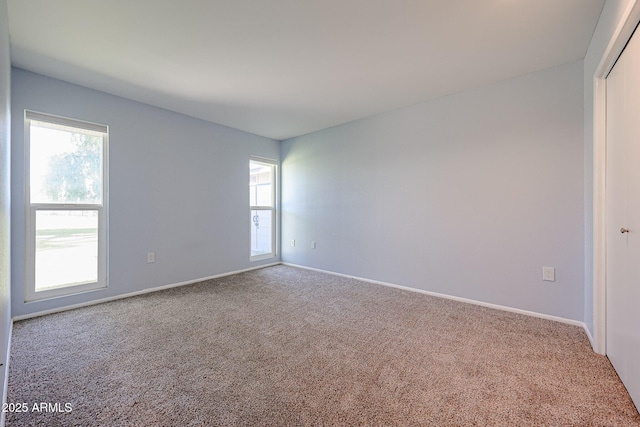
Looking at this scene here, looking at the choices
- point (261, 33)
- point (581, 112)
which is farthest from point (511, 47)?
point (261, 33)

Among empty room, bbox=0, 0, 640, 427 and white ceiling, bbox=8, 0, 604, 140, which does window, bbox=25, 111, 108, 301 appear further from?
white ceiling, bbox=8, 0, 604, 140

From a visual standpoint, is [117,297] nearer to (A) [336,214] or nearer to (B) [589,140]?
(A) [336,214]

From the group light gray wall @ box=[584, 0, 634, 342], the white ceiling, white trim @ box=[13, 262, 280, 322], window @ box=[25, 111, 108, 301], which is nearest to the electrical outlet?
light gray wall @ box=[584, 0, 634, 342]

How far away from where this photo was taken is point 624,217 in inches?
60.4

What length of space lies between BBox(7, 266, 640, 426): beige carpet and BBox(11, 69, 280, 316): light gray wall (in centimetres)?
62

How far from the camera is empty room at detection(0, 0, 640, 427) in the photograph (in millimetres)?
1488

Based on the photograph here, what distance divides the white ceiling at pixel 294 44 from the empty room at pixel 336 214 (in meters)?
0.02

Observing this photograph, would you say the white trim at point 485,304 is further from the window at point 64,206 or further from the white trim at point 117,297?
the window at point 64,206

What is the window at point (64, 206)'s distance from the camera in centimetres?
252

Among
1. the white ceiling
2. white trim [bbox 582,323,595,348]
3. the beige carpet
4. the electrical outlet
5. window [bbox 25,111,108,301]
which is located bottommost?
the beige carpet

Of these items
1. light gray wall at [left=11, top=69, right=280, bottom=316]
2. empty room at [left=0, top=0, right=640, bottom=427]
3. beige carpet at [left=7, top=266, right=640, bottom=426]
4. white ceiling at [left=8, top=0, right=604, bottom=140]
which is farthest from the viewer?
light gray wall at [left=11, top=69, right=280, bottom=316]

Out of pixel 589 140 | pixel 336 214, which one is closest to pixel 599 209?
pixel 589 140

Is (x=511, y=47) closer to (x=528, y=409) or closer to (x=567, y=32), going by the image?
(x=567, y=32)

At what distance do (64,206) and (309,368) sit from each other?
2.94m
